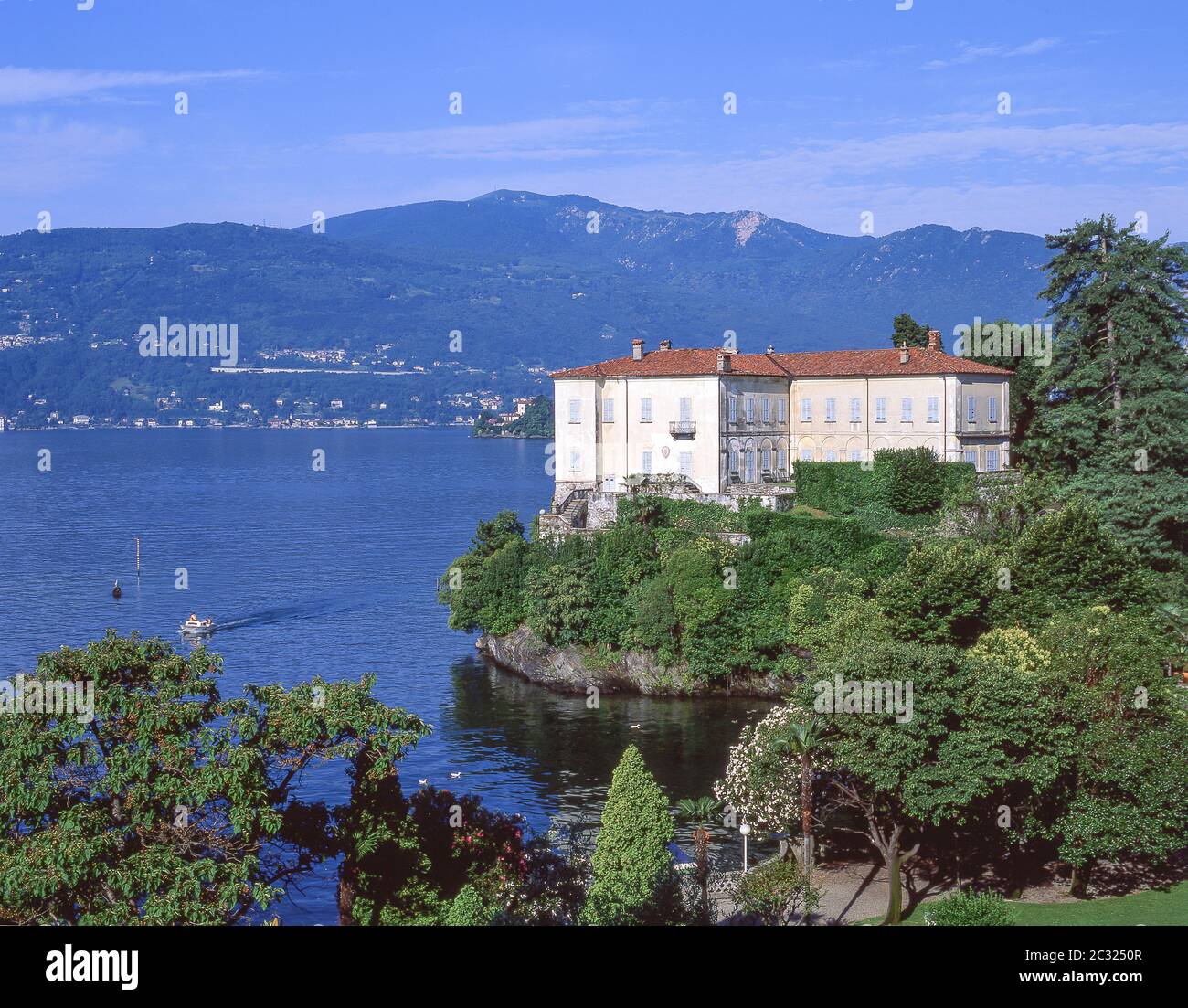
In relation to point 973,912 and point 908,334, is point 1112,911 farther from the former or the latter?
point 908,334

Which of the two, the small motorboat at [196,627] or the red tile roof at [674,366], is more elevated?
the red tile roof at [674,366]

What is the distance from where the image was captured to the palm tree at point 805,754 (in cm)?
3462

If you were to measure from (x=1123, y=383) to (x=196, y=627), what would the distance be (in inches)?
1974

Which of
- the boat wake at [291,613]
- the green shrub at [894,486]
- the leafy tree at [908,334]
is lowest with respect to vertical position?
the boat wake at [291,613]

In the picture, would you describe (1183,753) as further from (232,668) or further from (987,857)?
(232,668)

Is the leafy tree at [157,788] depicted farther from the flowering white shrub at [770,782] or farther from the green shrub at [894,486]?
the green shrub at [894,486]

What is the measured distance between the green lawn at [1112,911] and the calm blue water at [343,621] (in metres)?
15.3

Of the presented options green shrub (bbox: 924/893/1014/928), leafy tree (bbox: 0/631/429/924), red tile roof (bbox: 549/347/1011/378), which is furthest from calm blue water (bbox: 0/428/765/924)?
red tile roof (bbox: 549/347/1011/378)

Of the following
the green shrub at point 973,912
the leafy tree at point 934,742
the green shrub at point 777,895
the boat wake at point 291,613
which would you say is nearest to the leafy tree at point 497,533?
the boat wake at point 291,613

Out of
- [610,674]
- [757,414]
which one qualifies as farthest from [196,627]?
[757,414]

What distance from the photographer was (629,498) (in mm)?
71000

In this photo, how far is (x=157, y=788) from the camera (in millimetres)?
25219

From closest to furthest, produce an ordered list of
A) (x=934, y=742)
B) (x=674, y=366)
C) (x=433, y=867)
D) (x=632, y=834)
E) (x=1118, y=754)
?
(x=433, y=867) → (x=632, y=834) → (x=1118, y=754) → (x=934, y=742) → (x=674, y=366)

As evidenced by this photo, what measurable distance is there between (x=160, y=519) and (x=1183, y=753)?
122 metres
